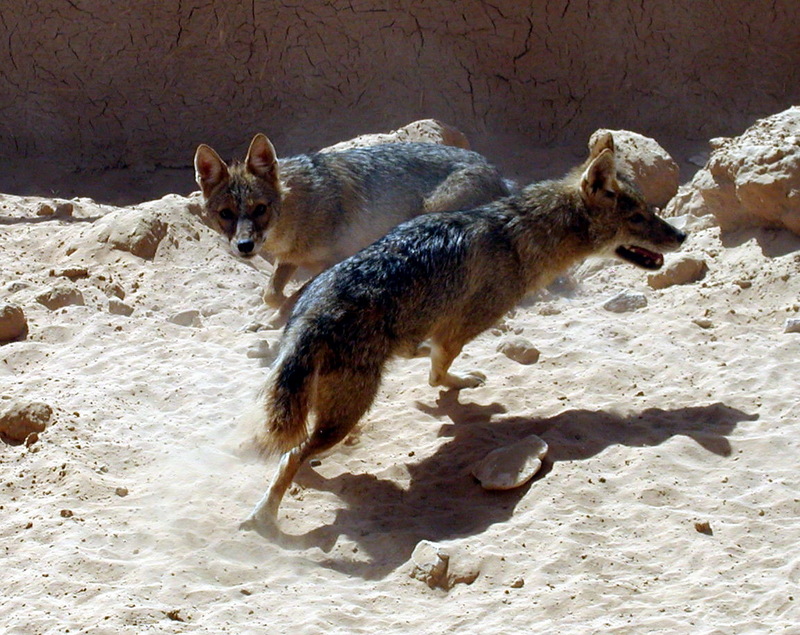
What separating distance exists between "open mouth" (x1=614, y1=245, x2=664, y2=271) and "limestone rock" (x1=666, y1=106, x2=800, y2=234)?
5.05 feet

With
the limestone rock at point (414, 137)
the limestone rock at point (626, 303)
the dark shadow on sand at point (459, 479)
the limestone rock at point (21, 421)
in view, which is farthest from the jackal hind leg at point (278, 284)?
the limestone rock at point (626, 303)

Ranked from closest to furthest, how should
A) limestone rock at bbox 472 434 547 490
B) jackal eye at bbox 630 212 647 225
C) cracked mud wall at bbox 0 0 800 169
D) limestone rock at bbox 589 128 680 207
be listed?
limestone rock at bbox 472 434 547 490 < jackal eye at bbox 630 212 647 225 < limestone rock at bbox 589 128 680 207 < cracked mud wall at bbox 0 0 800 169

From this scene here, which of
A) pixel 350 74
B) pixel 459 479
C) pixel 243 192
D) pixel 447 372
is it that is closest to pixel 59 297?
pixel 243 192

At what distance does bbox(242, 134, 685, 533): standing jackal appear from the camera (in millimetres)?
5164

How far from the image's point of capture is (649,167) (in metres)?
9.47

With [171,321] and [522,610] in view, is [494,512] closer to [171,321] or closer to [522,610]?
[522,610]

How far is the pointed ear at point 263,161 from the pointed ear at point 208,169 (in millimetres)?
203

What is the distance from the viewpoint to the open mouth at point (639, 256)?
658 centimetres

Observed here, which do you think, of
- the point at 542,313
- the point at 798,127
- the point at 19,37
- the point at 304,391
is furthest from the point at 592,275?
the point at 19,37

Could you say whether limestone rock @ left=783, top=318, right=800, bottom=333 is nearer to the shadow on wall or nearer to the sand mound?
the sand mound

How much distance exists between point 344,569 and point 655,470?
174 cm

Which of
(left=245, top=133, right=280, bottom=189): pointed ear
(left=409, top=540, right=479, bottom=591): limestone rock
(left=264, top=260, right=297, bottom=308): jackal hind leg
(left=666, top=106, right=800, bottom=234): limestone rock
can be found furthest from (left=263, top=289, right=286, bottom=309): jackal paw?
(left=666, top=106, right=800, bottom=234): limestone rock

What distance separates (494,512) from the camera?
5.19m

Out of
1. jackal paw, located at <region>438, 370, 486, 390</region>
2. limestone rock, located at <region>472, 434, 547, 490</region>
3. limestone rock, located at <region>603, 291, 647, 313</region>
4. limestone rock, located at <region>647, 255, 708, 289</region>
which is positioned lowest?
jackal paw, located at <region>438, 370, 486, 390</region>
